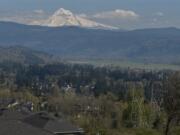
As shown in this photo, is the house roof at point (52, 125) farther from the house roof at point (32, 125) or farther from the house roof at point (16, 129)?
the house roof at point (16, 129)

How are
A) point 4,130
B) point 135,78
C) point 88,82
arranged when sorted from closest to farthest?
point 4,130
point 88,82
point 135,78

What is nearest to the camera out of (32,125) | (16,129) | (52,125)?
(16,129)

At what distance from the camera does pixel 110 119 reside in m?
69.7

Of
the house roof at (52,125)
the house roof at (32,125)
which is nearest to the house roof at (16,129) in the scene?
the house roof at (32,125)

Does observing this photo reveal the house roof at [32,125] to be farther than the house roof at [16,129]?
Yes

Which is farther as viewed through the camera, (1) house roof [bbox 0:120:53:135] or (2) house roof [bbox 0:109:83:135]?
(2) house roof [bbox 0:109:83:135]

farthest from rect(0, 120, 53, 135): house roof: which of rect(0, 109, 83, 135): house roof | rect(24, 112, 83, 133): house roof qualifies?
rect(24, 112, 83, 133): house roof

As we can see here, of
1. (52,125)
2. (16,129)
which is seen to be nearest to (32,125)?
(52,125)

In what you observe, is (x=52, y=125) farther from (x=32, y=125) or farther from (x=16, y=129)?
(x=16, y=129)

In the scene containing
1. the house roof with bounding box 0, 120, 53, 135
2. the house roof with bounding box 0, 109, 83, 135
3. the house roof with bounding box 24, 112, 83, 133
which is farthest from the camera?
the house roof with bounding box 24, 112, 83, 133

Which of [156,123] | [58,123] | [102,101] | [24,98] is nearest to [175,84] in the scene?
[58,123]

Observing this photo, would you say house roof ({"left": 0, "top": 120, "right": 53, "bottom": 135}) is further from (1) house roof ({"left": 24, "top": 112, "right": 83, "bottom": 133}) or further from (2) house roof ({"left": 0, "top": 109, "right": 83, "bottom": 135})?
(1) house roof ({"left": 24, "top": 112, "right": 83, "bottom": 133})

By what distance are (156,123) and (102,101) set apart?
54.3 ft

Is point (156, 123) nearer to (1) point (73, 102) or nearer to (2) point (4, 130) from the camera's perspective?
(1) point (73, 102)
